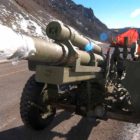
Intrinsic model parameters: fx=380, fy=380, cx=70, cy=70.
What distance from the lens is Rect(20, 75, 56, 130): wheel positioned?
696cm

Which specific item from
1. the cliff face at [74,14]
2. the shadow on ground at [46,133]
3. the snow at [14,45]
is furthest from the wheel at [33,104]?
the cliff face at [74,14]

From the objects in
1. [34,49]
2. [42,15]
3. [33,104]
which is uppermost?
[42,15]

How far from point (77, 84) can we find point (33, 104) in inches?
37.1

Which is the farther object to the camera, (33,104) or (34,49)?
(33,104)

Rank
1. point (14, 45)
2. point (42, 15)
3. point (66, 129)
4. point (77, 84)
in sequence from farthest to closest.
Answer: point (42, 15)
point (66, 129)
point (77, 84)
point (14, 45)

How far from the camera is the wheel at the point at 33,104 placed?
696 centimetres

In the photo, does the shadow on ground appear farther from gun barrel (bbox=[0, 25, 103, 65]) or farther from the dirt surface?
gun barrel (bbox=[0, 25, 103, 65])

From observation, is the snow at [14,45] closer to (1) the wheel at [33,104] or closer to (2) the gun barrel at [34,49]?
(2) the gun barrel at [34,49]

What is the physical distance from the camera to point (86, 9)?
114 m

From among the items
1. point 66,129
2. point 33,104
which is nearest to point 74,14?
point 66,129

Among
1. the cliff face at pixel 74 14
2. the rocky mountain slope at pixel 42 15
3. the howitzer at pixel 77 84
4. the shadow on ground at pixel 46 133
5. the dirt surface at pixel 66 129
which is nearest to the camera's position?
the howitzer at pixel 77 84

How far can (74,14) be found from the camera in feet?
329

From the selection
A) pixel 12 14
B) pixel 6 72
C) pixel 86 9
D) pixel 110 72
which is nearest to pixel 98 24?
pixel 86 9

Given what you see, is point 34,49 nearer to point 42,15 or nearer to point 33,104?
point 33,104
